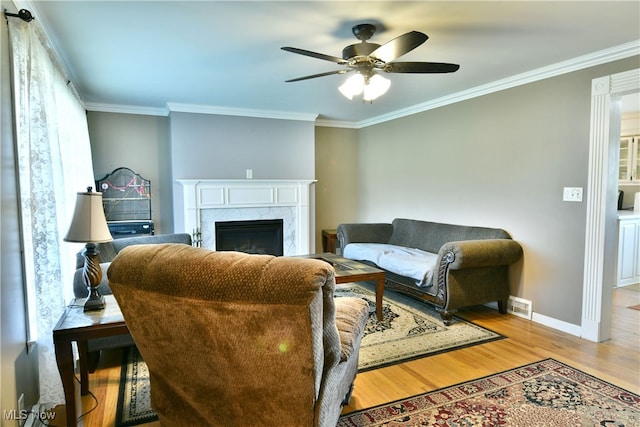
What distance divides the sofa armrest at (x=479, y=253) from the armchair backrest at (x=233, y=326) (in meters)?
2.05

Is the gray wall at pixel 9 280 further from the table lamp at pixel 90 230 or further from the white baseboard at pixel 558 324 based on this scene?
the white baseboard at pixel 558 324

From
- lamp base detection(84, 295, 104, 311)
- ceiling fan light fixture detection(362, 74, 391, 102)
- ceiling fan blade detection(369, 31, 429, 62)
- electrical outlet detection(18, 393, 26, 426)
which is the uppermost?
ceiling fan blade detection(369, 31, 429, 62)

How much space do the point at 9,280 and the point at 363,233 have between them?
389 cm

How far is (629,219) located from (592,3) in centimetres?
344

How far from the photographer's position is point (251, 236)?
5.20 m

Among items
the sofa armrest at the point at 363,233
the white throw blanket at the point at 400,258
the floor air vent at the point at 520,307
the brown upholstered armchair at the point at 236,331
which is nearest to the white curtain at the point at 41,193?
the brown upholstered armchair at the point at 236,331

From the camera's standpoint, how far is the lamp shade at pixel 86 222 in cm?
195

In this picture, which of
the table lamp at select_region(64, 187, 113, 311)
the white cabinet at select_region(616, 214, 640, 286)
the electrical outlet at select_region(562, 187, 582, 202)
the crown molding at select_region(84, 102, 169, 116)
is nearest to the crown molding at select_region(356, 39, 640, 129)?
the electrical outlet at select_region(562, 187, 582, 202)

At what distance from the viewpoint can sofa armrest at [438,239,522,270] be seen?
314 cm

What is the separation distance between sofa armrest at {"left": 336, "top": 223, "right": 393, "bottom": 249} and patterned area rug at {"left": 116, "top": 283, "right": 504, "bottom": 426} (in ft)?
3.71

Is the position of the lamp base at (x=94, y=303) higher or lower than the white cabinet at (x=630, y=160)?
lower

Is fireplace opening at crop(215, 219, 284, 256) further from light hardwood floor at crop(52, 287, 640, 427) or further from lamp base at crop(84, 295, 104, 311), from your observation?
lamp base at crop(84, 295, 104, 311)

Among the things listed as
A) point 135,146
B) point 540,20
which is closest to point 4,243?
point 540,20

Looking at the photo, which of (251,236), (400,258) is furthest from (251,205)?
(400,258)
